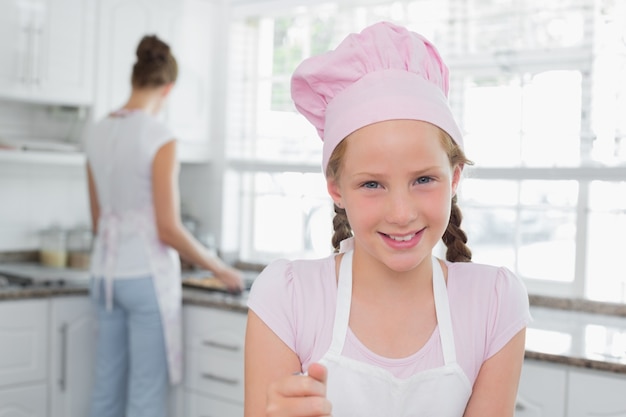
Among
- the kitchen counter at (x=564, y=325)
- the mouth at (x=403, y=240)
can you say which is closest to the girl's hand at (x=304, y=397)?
the mouth at (x=403, y=240)

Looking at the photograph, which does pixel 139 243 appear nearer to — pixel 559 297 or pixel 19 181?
pixel 19 181

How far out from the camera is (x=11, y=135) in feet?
10.8

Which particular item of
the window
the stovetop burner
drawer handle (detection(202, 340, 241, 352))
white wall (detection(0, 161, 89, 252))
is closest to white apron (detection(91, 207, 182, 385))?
drawer handle (detection(202, 340, 241, 352))

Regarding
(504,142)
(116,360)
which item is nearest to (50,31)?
(116,360)

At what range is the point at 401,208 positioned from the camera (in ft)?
3.54

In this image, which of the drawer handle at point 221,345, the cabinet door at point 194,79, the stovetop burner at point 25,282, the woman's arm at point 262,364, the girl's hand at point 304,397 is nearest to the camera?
the girl's hand at point 304,397

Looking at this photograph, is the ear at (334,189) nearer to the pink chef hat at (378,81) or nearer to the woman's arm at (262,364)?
the pink chef hat at (378,81)

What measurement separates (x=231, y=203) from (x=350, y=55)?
2601 mm

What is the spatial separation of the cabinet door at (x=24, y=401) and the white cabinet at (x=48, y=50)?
107 cm

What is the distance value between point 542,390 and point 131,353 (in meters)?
1.36

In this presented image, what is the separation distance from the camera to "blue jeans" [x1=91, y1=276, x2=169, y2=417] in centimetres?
269

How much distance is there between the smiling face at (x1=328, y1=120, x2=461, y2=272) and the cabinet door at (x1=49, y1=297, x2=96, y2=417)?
194 cm

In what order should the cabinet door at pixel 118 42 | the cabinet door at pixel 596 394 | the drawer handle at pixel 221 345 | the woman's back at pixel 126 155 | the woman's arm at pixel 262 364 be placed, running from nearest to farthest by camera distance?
the woman's arm at pixel 262 364, the cabinet door at pixel 596 394, the woman's back at pixel 126 155, the drawer handle at pixel 221 345, the cabinet door at pixel 118 42

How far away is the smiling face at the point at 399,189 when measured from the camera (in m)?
1.09
